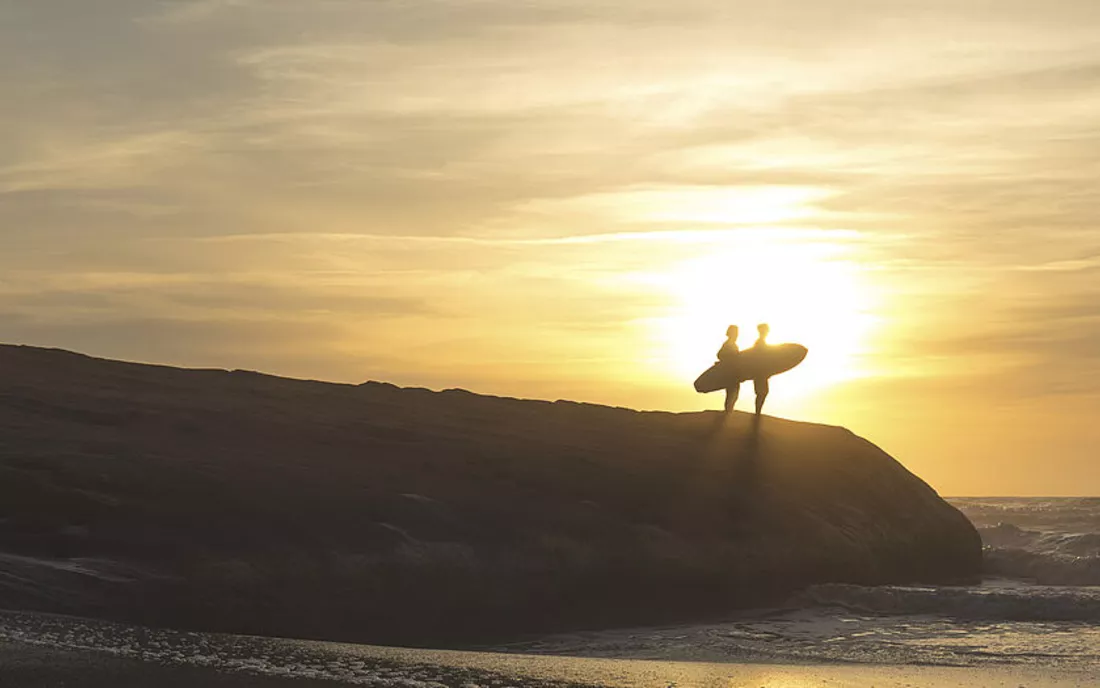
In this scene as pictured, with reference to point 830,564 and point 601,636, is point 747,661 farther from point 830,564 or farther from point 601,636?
point 830,564

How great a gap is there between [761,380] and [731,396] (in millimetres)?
761

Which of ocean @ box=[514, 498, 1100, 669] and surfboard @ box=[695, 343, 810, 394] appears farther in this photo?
surfboard @ box=[695, 343, 810, 394]

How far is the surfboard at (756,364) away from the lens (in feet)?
95.0

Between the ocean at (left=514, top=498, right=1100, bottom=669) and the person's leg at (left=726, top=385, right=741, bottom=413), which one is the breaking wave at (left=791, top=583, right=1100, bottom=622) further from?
the person's leg at (left=726, top=385, right=741, bottom=413)

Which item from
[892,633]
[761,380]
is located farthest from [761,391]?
[892,633]

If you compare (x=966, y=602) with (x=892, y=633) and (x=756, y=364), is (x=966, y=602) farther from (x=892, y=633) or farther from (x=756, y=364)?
(x=756, y=364)

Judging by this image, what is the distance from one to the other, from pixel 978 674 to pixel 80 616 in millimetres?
9959

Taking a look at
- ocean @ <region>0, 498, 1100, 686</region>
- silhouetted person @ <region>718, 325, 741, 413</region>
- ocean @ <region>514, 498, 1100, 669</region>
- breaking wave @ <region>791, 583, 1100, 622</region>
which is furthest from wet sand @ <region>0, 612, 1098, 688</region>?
silhouetted person @ <region>718, 325, 741, 413</region>

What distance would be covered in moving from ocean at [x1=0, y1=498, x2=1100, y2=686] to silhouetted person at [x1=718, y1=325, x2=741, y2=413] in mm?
7312

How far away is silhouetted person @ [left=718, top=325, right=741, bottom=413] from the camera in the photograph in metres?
28.9

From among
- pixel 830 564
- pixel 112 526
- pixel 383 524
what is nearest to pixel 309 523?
pixel 383 524

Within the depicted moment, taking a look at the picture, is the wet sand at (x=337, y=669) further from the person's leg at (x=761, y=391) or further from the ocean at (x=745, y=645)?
the person's leg at (x=761, y=391)

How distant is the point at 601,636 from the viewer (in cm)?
1847

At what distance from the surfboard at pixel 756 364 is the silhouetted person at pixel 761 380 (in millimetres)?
95
